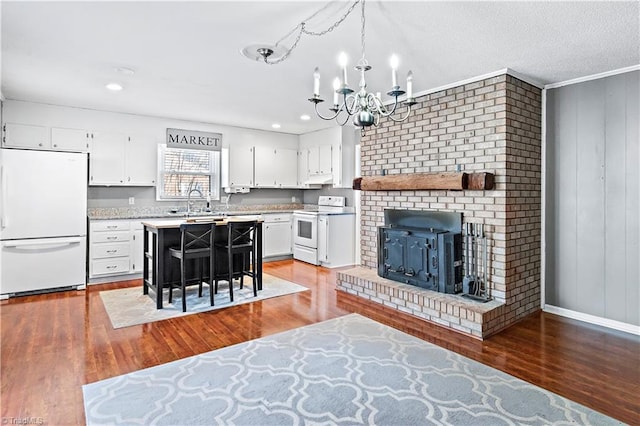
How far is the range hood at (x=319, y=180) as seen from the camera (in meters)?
6.72

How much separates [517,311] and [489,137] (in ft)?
5.68

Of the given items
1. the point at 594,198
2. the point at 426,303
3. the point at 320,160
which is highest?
the point at 320,160

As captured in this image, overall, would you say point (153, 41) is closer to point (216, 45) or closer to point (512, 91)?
point (216, 45)

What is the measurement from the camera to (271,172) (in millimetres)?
7027

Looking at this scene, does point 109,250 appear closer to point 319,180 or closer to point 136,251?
point 136,251

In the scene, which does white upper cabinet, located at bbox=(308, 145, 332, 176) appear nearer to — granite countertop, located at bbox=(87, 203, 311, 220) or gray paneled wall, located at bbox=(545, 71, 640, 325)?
granite countertop, located at bbox=(87, 203, 311, 220)

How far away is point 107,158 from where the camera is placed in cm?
538

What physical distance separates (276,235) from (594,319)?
4.72m

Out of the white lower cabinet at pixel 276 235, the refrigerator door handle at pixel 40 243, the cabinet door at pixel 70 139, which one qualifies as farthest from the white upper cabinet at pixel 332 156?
the refrigerator door handle at pixel 40 243

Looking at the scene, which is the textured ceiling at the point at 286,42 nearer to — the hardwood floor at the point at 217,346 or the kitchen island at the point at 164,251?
the kitchen island at the point at 164,251

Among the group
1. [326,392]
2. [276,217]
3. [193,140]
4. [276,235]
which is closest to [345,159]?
[276,217]

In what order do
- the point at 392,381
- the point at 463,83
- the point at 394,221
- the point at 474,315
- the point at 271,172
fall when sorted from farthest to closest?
1. the point at 271,172
2. the point at 394,221
3. the point at 463,83
4. the point at 474,315
5. the point at 392,381

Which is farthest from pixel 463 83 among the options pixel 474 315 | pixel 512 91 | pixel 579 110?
pixel 474 315

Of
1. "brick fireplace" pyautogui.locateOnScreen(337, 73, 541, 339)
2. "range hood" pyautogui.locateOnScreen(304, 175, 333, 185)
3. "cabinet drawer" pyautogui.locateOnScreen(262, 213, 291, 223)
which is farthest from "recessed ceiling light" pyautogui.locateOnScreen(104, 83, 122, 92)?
"range hood" pyautogui.locateOnScreen(304, 175, 333, 185)
